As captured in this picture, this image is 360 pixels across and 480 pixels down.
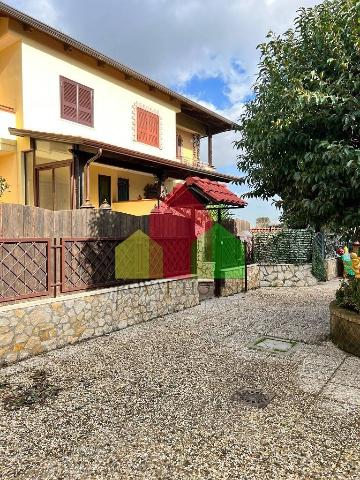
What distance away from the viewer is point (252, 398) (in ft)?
13.9

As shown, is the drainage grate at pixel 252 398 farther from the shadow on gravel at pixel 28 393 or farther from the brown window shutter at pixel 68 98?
the brown window shutter at pixel 68 98

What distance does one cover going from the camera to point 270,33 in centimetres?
648

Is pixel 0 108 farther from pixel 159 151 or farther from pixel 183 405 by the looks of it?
pixel 183 405

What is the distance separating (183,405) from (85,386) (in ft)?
4.51

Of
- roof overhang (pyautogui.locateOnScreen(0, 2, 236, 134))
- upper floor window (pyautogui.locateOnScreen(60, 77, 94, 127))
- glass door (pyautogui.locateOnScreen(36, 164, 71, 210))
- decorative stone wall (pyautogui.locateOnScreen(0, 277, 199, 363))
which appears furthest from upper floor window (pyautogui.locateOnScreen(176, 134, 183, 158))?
decorative stone wall (pyautogui.locateOnScreen(0, 277, 199, 363))

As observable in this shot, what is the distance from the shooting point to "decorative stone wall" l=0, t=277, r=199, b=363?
5.58 metres

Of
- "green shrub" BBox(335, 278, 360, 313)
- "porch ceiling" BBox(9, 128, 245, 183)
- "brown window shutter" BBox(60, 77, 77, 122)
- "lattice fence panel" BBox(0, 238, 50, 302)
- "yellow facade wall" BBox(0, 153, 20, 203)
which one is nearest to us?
"lattice fence panel" BBox(0, 238, 50, 302)

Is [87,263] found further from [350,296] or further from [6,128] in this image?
[6,128]

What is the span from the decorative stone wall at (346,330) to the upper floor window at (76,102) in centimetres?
1211

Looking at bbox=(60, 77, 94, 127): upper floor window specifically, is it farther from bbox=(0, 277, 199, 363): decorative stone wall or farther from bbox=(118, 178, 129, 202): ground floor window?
bbox=(0, 277, 199, 363): decorative stone wall

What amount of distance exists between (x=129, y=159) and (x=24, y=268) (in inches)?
357

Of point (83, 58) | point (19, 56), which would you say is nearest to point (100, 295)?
point (19, 56)

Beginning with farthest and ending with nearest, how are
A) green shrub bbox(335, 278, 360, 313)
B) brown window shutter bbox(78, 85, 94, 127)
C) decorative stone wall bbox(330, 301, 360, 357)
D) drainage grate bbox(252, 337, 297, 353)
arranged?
1. brown window shutter bbox(78, 85, 94, 127)
2. drainage grate bbox(252, 337, 297, 353)
3. green shrub bbox(335, 278, 360, 313)
4. decorative stone wall bbox(330, 301, 360, 357)

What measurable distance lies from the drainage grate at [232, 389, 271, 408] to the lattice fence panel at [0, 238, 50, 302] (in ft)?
12.9
